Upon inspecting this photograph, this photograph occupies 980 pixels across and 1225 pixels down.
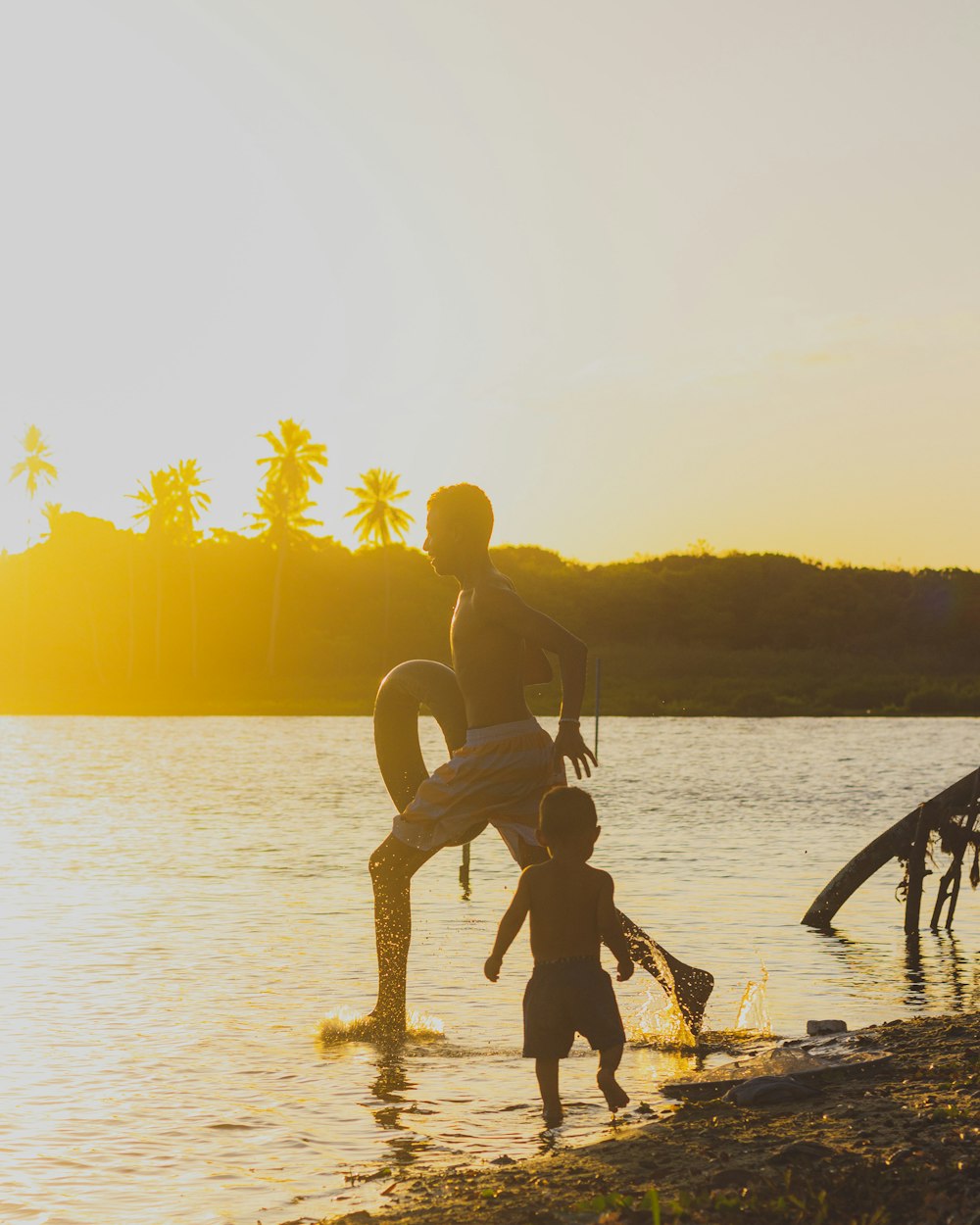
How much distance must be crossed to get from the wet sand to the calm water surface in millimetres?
565

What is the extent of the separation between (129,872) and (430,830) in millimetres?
9642

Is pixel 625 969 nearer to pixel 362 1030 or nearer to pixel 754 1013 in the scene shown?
pixel 362 1030

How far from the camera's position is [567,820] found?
5711 millimetres

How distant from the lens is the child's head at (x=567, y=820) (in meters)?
5.71

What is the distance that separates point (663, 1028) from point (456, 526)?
2.79 metres

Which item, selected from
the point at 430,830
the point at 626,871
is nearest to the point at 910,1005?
the point at 430,830

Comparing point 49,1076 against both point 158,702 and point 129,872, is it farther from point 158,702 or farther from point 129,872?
point 158,702

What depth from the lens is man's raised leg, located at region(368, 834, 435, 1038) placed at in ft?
23.3

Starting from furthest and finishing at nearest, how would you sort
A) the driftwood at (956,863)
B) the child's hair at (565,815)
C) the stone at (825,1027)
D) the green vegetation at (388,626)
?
the green vegetation at (388,626) → the driftwood at (956,863) → the stone at (825,1027) → the child's hair at (565,815)

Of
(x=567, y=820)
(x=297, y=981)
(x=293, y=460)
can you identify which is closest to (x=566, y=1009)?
(x=567, y=820)

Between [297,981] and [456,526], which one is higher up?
[456,526]

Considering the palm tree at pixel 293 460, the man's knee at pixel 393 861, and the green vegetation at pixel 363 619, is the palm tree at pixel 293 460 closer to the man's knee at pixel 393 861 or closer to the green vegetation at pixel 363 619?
the green vegetation at pixel 363 619

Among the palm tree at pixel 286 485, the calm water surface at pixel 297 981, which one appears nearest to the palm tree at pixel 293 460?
the palm tree at pixel 286 485

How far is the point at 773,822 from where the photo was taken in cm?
2236
